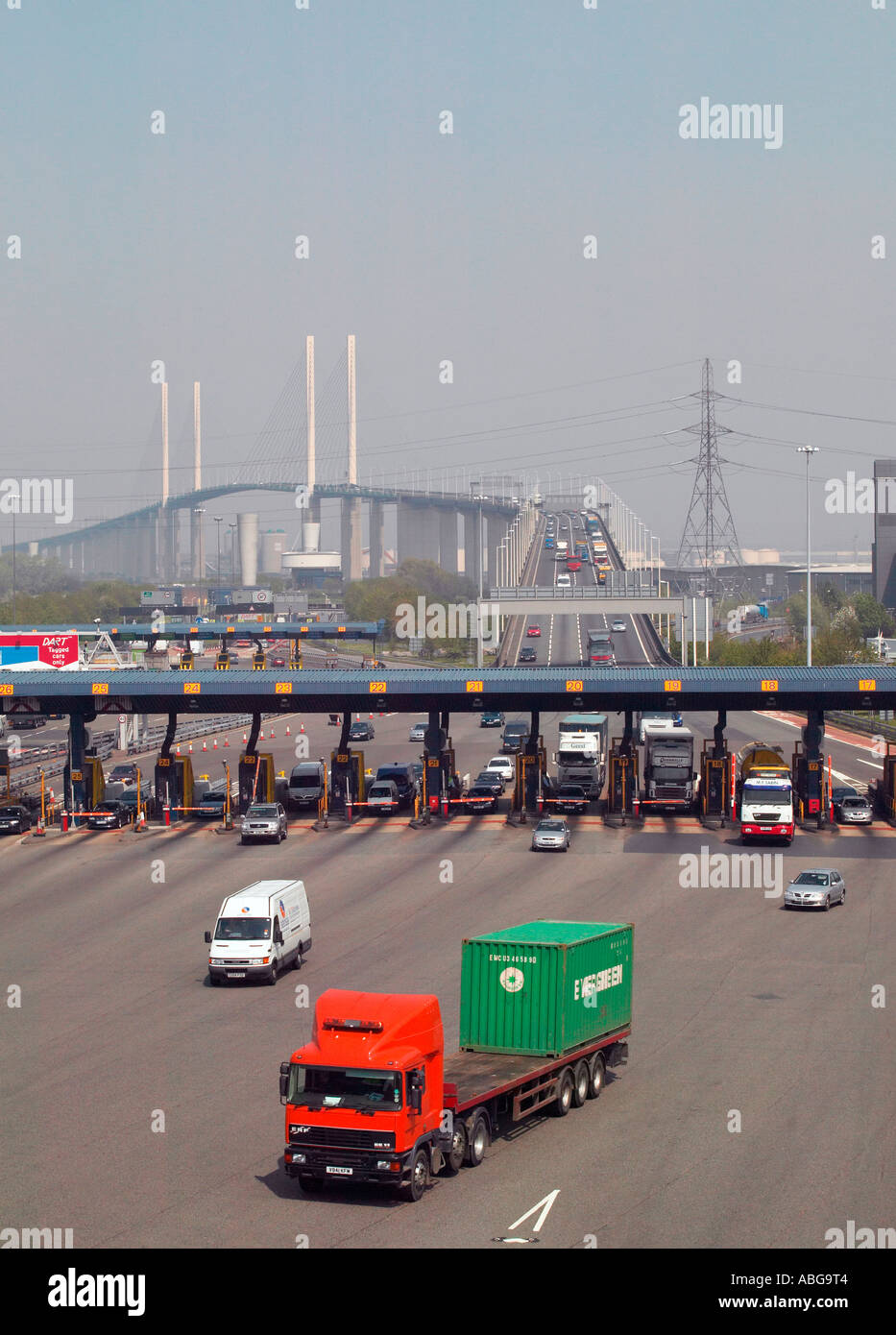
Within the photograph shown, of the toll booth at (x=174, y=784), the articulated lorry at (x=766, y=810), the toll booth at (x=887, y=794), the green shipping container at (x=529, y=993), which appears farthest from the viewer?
the toll booth at (x=174, y=784)

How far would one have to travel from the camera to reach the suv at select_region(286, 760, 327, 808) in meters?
Result: 53.6

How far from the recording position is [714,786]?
169 ft

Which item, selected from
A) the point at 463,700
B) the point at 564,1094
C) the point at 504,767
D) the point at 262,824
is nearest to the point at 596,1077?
the point at 564,1094

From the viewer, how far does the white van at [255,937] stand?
3016 centimetres

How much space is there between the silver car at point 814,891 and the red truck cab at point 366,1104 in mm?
20565

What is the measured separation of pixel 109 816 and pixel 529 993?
106 ft

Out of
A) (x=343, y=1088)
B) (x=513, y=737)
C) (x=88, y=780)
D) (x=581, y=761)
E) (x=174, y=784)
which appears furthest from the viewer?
(x=513, y=737)

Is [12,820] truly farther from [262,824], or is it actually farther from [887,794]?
[887,794]

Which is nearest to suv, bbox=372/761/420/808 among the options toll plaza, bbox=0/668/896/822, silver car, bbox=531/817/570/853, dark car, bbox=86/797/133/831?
toll plaza, bbox=0/668/896/822

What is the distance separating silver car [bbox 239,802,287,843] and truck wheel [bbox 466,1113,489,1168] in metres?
28.7

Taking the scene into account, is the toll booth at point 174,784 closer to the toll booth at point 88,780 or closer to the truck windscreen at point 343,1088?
the toll booth at point 88,780

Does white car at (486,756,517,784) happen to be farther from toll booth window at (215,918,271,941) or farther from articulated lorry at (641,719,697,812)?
toll booth window at (215,918,271,941)

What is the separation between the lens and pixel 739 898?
3856 centimetres

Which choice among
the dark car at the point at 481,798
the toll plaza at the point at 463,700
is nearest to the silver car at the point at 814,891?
the toll plaza at the point at 463,700
